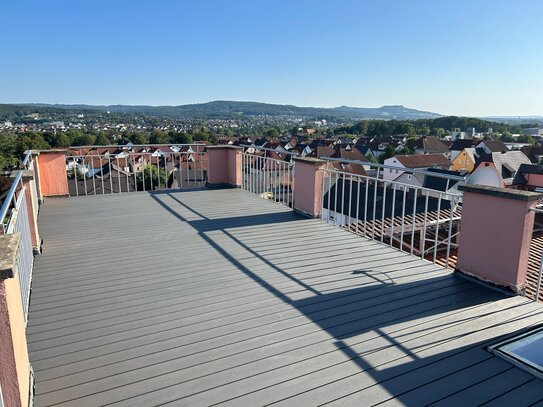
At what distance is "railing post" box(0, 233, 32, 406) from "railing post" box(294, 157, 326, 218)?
175 inches

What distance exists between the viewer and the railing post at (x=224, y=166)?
→ 845cm

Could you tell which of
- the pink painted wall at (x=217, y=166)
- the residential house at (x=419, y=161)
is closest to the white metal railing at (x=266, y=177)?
the pink painted wall at (x=217, y=166)

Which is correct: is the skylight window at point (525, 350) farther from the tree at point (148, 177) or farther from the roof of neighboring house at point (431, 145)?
the roof of neighboring house at point (431, 145)

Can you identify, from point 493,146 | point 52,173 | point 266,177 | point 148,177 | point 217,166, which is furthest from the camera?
point 493,146

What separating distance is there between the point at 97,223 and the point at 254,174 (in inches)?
137

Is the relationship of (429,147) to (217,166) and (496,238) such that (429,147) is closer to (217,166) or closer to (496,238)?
(217,166)

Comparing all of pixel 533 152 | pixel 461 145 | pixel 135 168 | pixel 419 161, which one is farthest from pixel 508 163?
pixel 135 168

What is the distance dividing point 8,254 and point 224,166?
7.18 meters

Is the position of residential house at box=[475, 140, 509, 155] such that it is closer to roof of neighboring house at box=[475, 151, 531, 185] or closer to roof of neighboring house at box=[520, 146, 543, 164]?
roof of neighboring house at box=[520, 146, 543, 164]

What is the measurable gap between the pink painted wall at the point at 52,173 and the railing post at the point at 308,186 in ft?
14.4

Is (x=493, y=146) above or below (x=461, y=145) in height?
above

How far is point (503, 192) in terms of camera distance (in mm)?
3301

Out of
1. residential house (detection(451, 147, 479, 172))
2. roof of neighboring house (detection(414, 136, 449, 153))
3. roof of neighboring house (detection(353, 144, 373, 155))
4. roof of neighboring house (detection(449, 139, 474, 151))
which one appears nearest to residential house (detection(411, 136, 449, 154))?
roof of neighboring house (detection(414, 136, 449, 153))

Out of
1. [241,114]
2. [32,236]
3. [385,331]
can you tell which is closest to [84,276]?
[32,236]
